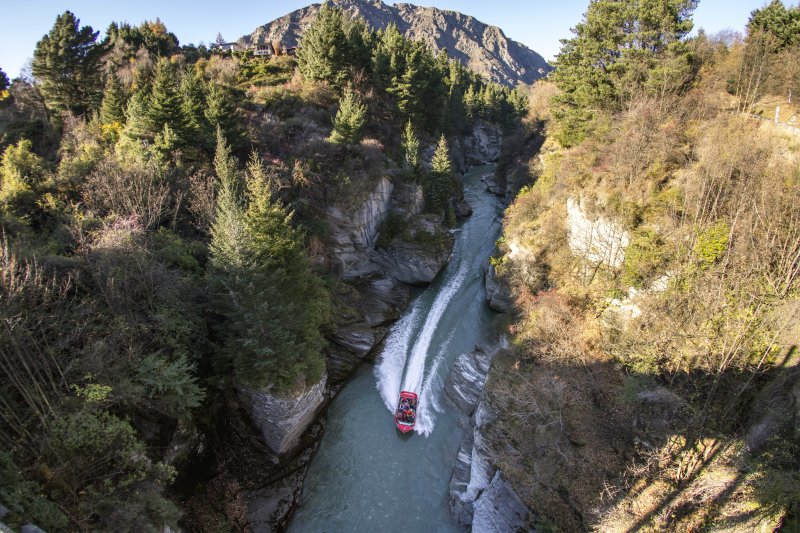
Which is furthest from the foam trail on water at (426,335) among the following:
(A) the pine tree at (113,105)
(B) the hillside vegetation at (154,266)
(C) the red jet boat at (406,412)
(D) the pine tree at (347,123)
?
(A) the pine tree at (113,105)

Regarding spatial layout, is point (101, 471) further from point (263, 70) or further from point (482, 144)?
point (482, 144)

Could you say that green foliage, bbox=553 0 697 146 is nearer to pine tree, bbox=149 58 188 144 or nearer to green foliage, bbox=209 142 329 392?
→ green foliage, bbox=209 142 329 392

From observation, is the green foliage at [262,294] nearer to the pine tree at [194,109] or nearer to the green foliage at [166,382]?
the green foliage at [166,382]

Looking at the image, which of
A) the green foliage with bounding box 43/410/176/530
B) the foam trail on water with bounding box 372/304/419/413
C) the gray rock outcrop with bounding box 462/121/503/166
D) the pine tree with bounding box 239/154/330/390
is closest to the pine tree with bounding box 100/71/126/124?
the pine tree with bounding box 239/154/330/390

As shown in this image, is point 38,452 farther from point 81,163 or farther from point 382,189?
point 382,189

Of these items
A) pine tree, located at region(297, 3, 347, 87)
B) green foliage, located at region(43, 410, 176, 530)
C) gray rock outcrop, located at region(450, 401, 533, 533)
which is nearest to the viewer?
green foliage, located at region(43, 410, 176, 530)

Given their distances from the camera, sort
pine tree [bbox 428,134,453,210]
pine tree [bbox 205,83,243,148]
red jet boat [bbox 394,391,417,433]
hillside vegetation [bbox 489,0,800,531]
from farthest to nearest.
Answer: pine tree [bbox 428,134,453,210], pine tree [bbox 205,83,243,148], red jet boat [bbox 394,391,417,433], hillside vegetation [bbox 489,0,800,531]
